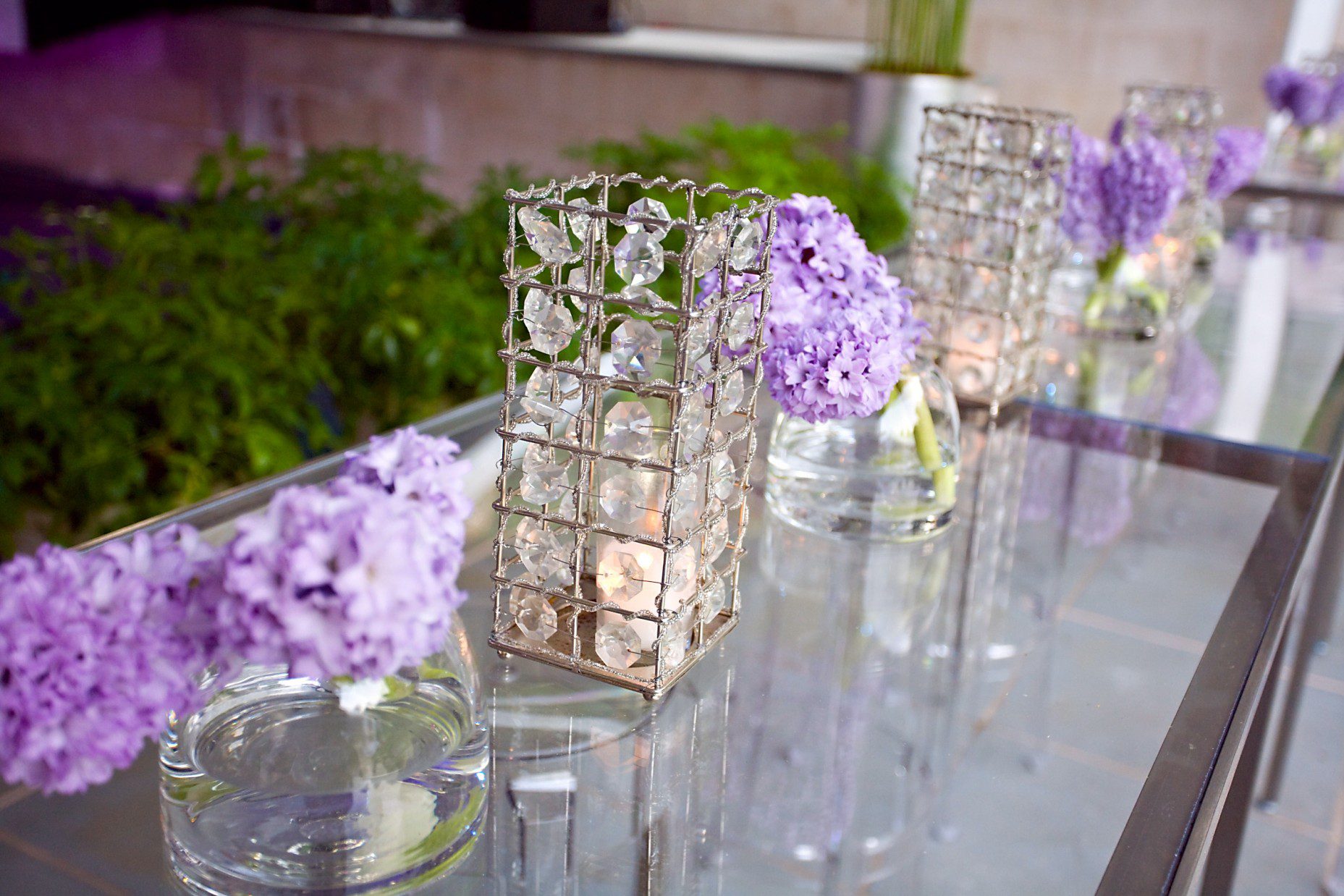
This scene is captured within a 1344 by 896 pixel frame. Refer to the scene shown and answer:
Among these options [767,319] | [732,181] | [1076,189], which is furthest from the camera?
[732,181]

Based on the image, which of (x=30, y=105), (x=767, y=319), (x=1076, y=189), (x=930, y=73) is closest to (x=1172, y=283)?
(x=1076, y=189)

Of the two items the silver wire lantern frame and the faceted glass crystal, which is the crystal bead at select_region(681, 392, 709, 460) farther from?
the silver wire lantern frame

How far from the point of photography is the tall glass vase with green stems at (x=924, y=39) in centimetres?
271

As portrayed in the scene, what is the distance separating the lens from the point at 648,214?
512 millimetres

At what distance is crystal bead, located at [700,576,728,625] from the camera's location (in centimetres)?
59

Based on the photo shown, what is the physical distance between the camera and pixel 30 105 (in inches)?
156

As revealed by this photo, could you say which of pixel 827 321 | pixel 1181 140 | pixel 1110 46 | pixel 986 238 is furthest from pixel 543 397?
pixel 1110 46

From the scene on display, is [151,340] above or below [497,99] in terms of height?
below

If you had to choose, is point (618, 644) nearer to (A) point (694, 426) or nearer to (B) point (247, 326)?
(A) point (694, 426)

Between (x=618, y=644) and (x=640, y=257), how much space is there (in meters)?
0.18

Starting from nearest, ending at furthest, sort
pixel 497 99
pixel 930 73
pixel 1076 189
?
1. pixel 1076 189
2. pixel 930 73
3. pixel 497 99

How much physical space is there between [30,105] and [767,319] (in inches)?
162

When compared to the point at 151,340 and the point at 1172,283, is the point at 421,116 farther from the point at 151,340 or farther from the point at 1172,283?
the point at 1172,283

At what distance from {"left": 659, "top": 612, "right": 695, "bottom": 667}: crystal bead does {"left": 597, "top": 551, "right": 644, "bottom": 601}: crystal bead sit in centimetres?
2
